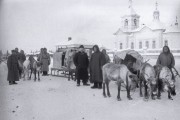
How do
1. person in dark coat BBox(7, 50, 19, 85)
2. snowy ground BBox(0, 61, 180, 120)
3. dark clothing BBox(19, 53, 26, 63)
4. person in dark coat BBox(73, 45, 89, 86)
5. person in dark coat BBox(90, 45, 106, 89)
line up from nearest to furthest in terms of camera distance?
snowy ground BBox(0, 61, 180, 120) → person in dark coat BBox(90, 45, 106, 89) → person in dark coat BBox(73, 45, 89, 86) → person in dark coat BBox(7, 50, 19, 85) → dark clothing BBox(19, 53, 26, 63)

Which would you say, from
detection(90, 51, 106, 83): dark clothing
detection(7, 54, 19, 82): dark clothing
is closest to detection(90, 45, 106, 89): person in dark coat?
detection(90, 51, 106, 83): dark clothing

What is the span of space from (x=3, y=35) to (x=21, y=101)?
1.75 m

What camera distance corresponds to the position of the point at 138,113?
21.5 feet

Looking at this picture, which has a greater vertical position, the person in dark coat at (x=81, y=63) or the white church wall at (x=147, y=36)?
the white church wall at (x=147, y=36)

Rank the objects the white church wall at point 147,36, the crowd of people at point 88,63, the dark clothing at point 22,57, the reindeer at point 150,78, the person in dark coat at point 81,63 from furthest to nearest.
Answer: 1. the white church wall at point 147,36
2. the dark clothing at point 22,57
3. the person in dark coat at point 81,63
4. the crowd of people at point 88,63
5. the reindeer at point 150,78

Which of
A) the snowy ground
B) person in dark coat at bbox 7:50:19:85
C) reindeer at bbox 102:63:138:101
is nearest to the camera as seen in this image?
the snowy ground

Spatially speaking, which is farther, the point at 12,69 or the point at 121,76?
the point at 12,69

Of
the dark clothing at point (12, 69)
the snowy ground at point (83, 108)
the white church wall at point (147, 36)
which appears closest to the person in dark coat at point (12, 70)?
the dark clothing at point (12, 69)

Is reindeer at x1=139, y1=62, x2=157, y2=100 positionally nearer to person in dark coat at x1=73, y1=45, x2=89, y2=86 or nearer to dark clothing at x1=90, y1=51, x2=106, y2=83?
dark clothing at x1=90, y1=51, x2=106, y2=83

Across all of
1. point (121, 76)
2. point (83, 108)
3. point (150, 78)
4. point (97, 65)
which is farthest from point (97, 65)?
point (83, 108)

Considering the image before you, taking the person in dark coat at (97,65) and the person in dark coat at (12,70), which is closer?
the person in dark coat at (97,65)

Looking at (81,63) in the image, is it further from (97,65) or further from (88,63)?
(97,65)

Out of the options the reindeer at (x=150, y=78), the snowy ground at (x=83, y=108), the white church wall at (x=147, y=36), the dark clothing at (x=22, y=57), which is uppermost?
the white church wall at (x=147, y=36)

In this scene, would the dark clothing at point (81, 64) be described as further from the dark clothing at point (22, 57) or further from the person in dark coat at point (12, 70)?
the dark clothing at point (22, 57)
